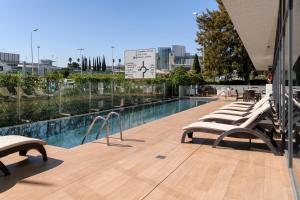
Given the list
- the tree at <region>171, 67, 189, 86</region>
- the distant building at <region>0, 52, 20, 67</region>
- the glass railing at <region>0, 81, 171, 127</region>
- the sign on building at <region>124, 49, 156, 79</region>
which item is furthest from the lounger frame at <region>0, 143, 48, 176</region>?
the distant building at <region>0, 52, 20, 67</region>

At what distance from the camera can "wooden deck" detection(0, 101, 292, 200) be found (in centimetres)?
346

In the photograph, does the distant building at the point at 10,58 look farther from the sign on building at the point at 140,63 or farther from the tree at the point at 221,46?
the sign on building at the point at 140,63

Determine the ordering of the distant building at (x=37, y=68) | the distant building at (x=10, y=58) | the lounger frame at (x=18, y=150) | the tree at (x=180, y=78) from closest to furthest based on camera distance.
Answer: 1. the lounger frame at (x=18, y=150)
2. the tree at (x=180, y=78)
3. the distant building at (x=37, y=68)
4. the distant building at (x=10, y=58)

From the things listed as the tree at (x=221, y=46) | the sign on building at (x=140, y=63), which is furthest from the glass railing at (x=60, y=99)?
the tree at (x=221, y=46)

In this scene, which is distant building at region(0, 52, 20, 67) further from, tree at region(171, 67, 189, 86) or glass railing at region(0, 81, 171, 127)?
glass railing at region(0, 81, 171, 127)

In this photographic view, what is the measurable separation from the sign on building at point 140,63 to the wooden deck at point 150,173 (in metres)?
15.6

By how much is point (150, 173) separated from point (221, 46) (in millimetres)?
25755

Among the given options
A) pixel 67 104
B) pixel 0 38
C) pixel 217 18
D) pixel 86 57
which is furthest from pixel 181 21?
pixel 86 57

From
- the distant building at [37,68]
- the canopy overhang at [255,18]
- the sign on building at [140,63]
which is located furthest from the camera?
the distant building at [37,68]

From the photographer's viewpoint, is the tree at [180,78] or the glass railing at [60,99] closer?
the glass railing at [60,99]

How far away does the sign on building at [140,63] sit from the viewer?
21.2 metres

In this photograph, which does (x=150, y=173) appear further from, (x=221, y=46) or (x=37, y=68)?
(x=37, y=68)

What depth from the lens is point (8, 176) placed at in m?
4.02

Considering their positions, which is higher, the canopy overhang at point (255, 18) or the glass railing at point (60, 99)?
the canopy overhang at point (255, 18)
